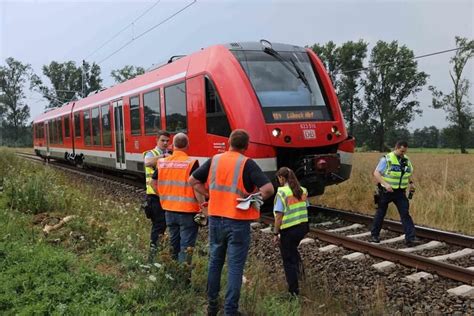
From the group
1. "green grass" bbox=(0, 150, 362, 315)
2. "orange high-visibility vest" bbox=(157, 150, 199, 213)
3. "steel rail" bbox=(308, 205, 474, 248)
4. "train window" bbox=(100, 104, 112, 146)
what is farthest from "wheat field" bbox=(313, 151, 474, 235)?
"train window" bbox=(100, 104, 112, 146)

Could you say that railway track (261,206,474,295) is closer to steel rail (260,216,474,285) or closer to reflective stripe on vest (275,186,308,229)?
steel rail (260,216,474,285)

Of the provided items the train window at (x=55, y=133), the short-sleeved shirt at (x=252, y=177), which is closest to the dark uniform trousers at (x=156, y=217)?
the short-sleeved shirt at (x=252, y=177)

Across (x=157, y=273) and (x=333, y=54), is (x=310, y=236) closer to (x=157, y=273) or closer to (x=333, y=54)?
(x=157, y=273)

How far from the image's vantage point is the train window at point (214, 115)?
8461 mm

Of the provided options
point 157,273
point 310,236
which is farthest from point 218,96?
point 157,273

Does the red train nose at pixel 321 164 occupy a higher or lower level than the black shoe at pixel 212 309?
higher

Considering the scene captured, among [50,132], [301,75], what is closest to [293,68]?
[301,75]

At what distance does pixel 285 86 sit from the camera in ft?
29.2

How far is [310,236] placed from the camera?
779 cm

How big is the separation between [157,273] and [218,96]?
4664mm

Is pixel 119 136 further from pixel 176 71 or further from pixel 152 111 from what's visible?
pixel 176 71

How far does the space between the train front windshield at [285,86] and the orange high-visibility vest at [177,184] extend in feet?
11.6

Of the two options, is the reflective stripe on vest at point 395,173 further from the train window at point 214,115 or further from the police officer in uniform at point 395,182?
the train window at point 214,115

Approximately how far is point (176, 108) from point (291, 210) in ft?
17.9
